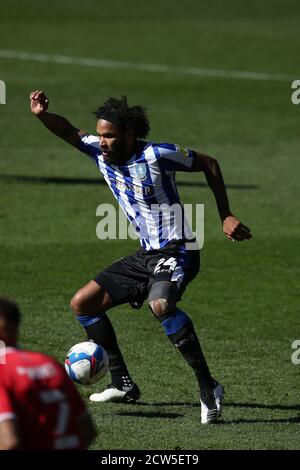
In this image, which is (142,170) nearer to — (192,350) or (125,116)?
(125,116)

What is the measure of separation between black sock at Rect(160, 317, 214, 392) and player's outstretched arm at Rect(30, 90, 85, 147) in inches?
74.1

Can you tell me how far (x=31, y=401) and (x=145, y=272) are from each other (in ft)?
13.3

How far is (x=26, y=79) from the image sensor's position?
96.9 feet

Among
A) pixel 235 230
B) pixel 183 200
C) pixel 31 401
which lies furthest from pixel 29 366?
pixel 183 200

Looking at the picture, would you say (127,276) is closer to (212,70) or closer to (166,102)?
(166,102)

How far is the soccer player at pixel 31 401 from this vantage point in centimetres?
567

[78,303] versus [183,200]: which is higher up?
[183,200]

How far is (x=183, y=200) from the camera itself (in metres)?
18.7

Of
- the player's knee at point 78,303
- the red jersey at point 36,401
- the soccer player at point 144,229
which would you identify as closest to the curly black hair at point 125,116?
the soccer player at point 144,229

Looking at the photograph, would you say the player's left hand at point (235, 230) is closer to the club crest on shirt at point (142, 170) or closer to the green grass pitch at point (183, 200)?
the club crest on shirt at point (142, 170)

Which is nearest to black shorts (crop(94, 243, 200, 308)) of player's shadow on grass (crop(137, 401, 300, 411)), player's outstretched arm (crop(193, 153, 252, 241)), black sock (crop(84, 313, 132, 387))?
black sock (crop(84, 313, 132, 387))

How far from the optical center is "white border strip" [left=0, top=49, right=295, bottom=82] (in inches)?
1245

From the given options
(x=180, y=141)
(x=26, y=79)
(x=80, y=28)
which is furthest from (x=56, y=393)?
(x=80, y=28)

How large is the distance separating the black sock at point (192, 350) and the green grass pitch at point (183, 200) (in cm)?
32
